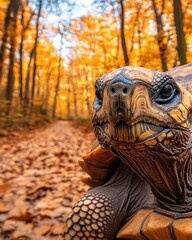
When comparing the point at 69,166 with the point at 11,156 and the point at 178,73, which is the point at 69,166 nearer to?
the point at 11,156

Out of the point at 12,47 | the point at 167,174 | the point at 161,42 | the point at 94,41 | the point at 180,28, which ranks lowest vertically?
the point at 167,174

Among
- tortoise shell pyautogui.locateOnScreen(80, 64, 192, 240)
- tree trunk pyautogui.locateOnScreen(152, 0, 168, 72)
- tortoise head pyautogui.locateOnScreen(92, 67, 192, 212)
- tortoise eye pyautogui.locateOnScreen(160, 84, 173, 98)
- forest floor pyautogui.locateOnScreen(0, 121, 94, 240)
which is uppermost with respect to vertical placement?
tree trunk pyautogui.locateOnScreen(152, 0, 168, 72)

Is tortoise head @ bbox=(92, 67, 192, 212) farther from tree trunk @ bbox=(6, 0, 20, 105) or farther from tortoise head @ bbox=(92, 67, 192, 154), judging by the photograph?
tree trunk @ bbox=(6, 0, 20, 105)

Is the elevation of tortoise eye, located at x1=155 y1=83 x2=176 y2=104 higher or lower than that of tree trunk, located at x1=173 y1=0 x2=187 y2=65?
lower

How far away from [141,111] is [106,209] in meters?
0.77

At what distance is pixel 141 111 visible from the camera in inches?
37.4

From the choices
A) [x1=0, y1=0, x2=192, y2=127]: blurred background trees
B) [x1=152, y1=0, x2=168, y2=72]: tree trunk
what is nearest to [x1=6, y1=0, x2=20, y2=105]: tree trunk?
[x1=0, y1=0, x2=192, y2=127]: blurred background trees

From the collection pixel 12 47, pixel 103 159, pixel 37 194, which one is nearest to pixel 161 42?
pixel 12 47

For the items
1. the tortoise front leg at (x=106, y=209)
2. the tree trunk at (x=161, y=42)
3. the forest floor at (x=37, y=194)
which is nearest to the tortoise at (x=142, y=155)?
the tortoise front leg at (x=106, y=209)

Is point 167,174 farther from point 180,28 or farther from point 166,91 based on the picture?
point 180,28

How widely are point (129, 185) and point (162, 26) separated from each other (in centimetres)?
779

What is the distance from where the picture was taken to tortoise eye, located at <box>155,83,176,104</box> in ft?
3.33

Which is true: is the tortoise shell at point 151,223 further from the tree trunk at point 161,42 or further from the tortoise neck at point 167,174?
the tree trunk at point 161,42

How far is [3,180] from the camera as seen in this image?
135 inches
